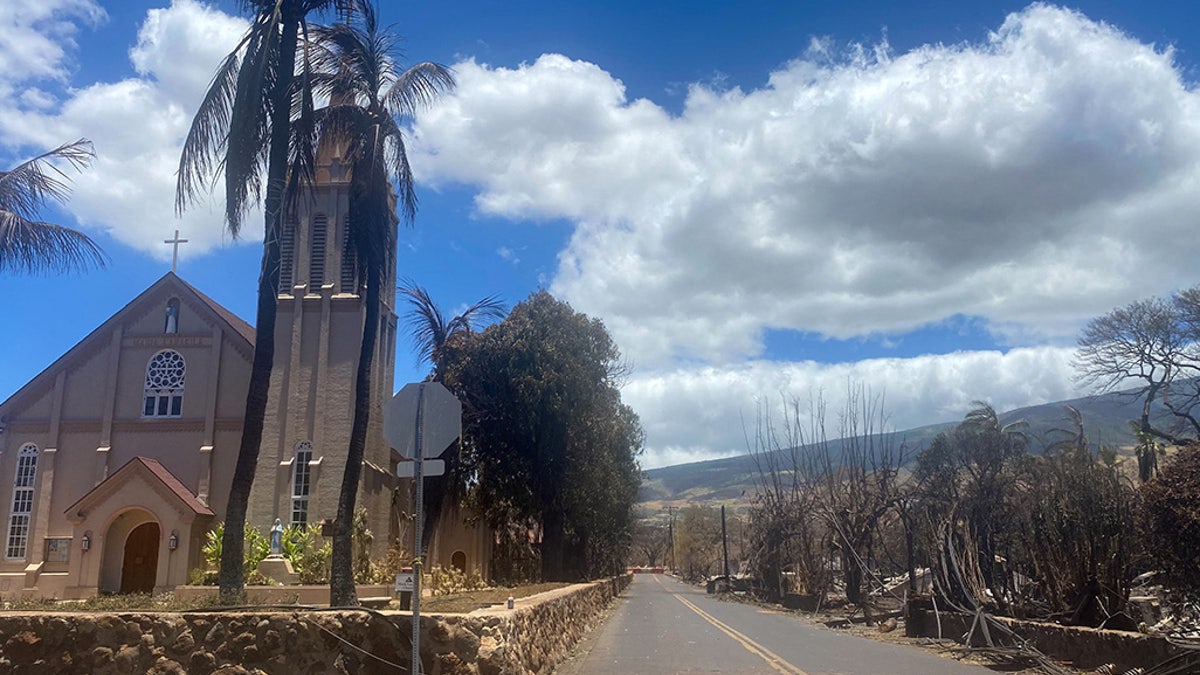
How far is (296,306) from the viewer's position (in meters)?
31.4

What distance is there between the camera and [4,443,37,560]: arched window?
3011 centimetres

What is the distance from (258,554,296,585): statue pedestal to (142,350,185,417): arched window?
29.4ft

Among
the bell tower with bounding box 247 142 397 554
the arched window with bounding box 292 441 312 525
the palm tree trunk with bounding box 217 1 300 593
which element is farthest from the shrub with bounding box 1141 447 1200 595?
the arched window with bounding box 292 441 312 525

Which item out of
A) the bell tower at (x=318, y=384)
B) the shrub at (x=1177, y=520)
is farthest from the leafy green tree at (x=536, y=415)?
the shrub at (x=1177, y=520)

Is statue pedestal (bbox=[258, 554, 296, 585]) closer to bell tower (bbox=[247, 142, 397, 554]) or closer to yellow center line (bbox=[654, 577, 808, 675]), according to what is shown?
bell tower (bbox=[247, 142, 397, 554])

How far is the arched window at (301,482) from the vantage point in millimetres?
29672

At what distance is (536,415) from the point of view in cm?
3522

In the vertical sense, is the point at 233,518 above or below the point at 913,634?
above

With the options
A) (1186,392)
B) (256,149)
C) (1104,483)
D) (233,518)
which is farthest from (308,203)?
(1186,392)

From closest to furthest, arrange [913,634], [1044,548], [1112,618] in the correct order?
[1112,618] → [1044,548] → [913,634]

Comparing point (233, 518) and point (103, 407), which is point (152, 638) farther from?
point (103, 407)

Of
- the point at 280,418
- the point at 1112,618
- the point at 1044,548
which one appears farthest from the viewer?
the point at 280,418

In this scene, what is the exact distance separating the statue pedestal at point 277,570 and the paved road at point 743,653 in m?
8.08

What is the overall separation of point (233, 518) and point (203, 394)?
16790 mm
